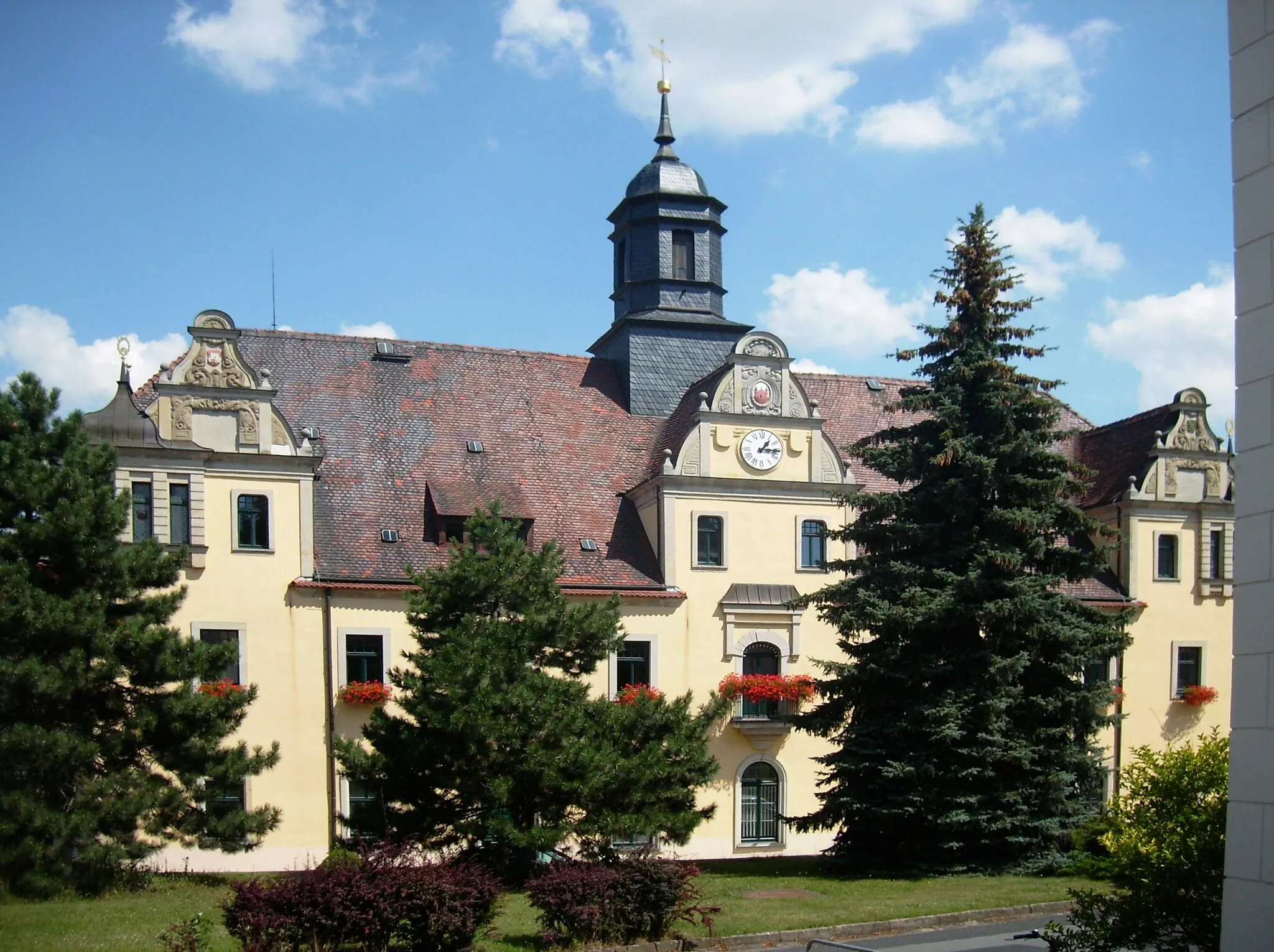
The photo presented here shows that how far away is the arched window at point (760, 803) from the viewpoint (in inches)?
1291

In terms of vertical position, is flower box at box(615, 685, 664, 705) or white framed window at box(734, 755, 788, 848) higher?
flower box at box(615, 685, 664, 705)

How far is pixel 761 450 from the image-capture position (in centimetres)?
3372

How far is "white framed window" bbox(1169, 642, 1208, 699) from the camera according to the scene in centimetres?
3628

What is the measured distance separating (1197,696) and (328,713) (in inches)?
864

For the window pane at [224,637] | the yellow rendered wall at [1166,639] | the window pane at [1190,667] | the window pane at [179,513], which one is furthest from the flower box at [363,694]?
the window pane at [1190,667]

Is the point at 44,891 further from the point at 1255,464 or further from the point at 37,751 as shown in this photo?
the point at 1255,464

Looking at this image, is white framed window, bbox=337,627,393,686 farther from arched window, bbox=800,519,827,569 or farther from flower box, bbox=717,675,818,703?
arched window, bbox=800,519,827,569

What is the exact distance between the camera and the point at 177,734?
21781 mm

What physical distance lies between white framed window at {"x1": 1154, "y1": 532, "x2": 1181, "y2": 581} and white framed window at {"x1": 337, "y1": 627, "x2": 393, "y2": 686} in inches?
794

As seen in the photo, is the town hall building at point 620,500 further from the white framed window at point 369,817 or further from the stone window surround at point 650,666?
the white framed window at point 369,817

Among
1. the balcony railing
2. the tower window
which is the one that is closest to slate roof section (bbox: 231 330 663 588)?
the balcony railing

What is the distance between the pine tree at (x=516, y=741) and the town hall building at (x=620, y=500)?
5910 mm

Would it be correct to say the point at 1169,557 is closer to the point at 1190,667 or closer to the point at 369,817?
the point at 1190,667

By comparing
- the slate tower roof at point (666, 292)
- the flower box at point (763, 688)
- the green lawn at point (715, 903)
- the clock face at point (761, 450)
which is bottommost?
the green lawn at point (715, 903)
